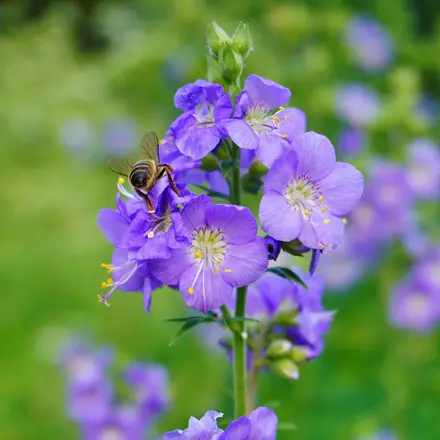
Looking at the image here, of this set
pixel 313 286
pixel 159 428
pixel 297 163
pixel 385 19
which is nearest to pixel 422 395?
pixel 159 428

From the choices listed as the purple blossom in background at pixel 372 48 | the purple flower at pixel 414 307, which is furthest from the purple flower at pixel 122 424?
the purple blossom in background at pixel 372 48

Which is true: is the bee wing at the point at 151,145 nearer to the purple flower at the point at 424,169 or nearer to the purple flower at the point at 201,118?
the purple flower at the point at 201,118

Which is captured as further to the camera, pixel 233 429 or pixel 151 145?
pixel 151 145

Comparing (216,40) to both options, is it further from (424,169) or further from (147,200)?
(424,169)

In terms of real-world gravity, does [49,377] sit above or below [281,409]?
above

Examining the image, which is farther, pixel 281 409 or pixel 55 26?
pixel 55 26

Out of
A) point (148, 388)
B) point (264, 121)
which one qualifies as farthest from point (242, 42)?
point (148, 388)

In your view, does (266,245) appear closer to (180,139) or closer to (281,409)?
(180,139)
